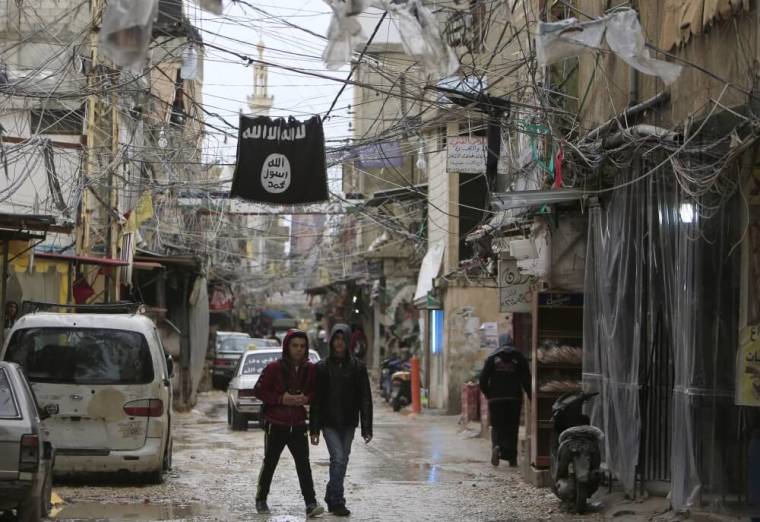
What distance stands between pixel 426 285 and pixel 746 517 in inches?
911

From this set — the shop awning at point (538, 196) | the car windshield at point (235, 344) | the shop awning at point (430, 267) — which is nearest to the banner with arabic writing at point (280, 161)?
the shop awning at point (538, 196)

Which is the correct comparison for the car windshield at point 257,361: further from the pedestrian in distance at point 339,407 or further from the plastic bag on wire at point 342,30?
the plastic bag on wire at point 342,30

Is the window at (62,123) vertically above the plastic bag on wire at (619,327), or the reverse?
the window at (62,123)

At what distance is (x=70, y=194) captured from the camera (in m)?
20.5

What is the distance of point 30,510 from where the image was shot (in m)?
9.70

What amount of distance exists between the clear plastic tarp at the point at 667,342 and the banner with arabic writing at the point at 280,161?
388cm

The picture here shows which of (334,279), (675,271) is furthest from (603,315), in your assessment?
(334,279)

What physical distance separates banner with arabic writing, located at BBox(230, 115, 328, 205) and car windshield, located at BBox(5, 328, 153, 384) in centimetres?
276

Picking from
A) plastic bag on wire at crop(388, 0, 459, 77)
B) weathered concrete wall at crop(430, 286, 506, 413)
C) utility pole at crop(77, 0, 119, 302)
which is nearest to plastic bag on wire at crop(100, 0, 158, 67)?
plastic bag on wire at crop(388, 0, 459, 77)

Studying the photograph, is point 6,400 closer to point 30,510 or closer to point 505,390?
point 30,510

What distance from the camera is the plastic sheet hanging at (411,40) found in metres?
8.89

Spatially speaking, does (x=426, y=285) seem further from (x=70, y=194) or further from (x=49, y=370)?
(x=49, y=370)

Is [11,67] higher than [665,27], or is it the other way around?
[11,67]

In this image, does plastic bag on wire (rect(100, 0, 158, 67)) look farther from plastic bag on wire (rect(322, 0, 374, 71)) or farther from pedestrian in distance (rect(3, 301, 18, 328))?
pedestrian in distance (rect(3, 301, 18, 328))
